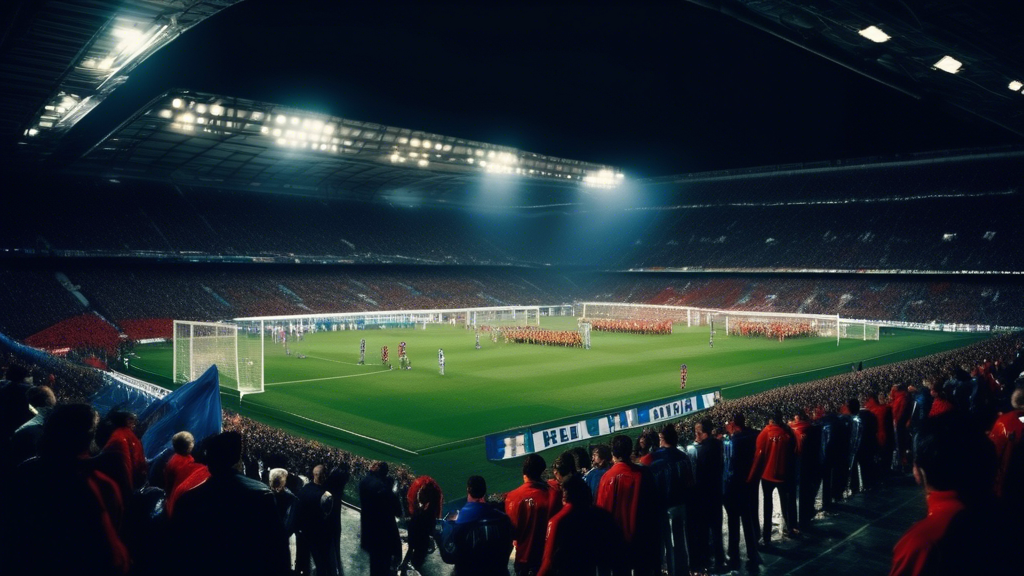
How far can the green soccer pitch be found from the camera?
1622cm

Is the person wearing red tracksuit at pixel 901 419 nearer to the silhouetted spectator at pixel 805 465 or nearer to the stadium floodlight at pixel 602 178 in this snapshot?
the silhouetted spectator at pixel 805 465

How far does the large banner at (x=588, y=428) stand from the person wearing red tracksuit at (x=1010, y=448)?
819cm

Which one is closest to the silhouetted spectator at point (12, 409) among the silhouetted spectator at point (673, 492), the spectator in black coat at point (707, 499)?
the silhouetted spectator at point (673, 492)

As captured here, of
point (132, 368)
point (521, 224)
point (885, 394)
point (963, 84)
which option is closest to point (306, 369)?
point (132, 368)

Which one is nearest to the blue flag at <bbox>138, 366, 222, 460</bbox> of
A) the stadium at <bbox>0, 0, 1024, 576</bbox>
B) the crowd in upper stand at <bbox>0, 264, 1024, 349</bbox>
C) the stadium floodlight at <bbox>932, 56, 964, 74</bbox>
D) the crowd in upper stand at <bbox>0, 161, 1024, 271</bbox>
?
the stadium at <bbox>0, 0, 1024, 576</bbox>

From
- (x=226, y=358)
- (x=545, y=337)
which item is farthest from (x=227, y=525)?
(x=545, y=337)

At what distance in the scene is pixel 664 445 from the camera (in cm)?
693

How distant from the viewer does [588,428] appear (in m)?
14.4

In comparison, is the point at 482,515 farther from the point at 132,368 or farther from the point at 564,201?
the point at 564,201

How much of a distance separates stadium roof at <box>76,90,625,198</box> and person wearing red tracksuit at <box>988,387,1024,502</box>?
3530 cm

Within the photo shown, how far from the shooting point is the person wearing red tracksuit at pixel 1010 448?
213 inches

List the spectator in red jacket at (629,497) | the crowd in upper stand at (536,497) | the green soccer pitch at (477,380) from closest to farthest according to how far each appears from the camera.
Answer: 1. the crowd in upper stand at (536,497)
2. the spectator in red jacket at (629,497)
3. the green soccer pitch at (477,380)

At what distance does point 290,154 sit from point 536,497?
47.3 metres

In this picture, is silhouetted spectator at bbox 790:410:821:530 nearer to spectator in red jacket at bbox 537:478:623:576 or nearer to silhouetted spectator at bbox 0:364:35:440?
spectator in red jacket at bbox 537:478:623:576
